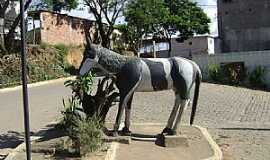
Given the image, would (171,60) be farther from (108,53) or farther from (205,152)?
(205,152)

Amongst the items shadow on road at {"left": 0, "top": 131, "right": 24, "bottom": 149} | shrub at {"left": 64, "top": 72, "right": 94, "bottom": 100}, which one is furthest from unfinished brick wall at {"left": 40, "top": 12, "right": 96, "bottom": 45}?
shrub at {"left": 64, "top": 72, "right": 94, "bottom": 100}

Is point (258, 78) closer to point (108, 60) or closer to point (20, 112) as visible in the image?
point (20, 112)

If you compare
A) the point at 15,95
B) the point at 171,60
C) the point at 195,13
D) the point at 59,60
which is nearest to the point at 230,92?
the point at 15,95

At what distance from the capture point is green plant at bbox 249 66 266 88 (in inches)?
979

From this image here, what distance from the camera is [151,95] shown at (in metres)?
19.8

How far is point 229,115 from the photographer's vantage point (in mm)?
16328

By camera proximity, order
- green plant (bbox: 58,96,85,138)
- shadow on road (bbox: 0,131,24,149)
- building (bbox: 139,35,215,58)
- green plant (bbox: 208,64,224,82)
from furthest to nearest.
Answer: building (bbox: 139,35,215,58) → green plant (bbox: 208,64,224,82) → shadow on road (bbox: 0,131,24,149) → green plant (bbox: 58,96,85,138)

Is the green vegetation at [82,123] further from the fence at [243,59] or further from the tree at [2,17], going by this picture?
the tree at [2,17]

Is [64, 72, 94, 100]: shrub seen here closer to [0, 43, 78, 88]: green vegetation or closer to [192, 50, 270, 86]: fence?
[0, 43, 78, 88]: green vegetation

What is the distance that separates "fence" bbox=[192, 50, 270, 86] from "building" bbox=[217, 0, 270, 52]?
1434 cm

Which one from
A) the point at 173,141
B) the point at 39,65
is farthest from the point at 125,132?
the point at 39,65

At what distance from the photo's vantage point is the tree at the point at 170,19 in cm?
4466

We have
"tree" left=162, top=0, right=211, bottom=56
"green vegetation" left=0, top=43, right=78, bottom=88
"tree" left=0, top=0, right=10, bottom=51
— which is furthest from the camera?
"tree" left=162, top=0, right=211, bottom=56

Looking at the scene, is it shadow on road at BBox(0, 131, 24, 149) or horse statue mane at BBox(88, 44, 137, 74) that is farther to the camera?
shadow on road at BBox(0, 131, 24, 149)
